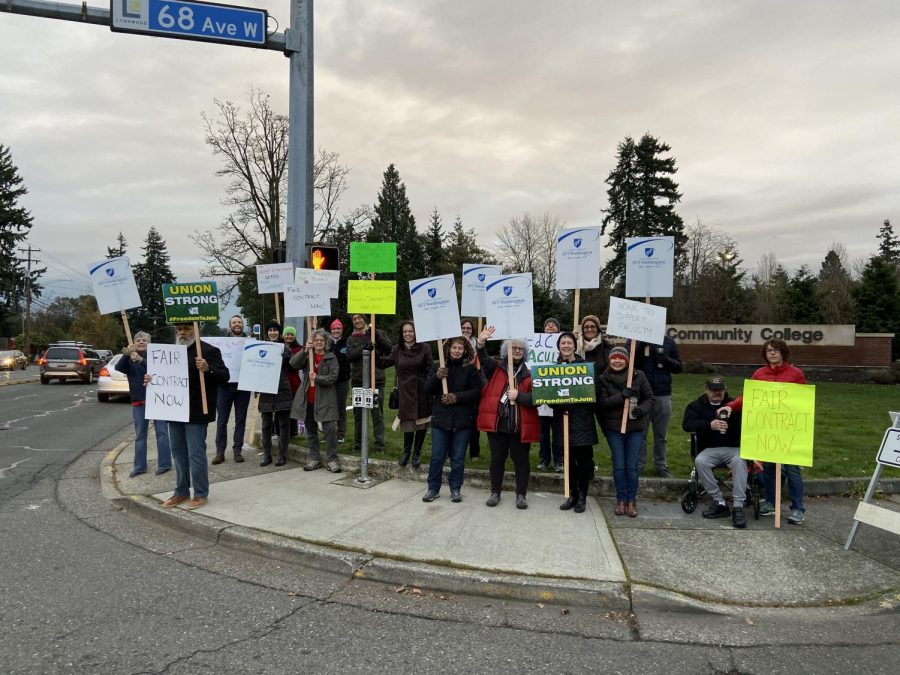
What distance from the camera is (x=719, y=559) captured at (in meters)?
4.83

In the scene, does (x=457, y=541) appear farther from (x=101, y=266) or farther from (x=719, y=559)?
(x=101, y=266)

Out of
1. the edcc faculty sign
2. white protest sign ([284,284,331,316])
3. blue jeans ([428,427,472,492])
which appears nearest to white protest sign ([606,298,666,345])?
blue jeans ([428,427,472,492])

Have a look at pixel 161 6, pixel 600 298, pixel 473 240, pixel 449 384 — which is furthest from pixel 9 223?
pixel 449 384

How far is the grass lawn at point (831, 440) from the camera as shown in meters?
7.51

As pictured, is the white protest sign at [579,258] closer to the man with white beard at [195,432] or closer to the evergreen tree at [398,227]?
the man with white beard at [195,432]

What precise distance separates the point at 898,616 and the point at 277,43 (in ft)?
33.7

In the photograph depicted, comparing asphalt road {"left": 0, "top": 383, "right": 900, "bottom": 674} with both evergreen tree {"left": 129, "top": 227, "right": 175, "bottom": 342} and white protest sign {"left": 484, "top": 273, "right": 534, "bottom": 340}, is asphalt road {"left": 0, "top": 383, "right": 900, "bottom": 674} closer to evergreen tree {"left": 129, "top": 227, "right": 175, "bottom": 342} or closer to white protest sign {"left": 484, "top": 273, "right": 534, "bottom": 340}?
white protest sign {"left": 484, "top": 273, "right": 534, "bottom": 340}

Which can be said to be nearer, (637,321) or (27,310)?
(637,321)

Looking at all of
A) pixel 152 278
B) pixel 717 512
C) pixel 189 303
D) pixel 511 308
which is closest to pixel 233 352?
pixel 189 303

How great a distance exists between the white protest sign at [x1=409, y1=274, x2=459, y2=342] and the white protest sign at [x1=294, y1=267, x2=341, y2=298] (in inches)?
63.6

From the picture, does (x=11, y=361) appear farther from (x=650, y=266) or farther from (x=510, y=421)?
(x=650, y=266)

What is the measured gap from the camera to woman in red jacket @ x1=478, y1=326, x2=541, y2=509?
6.07 metres

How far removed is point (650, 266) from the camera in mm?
6938

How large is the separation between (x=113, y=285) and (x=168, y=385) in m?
1.91
